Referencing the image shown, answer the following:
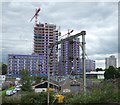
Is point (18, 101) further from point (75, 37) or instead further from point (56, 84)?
point (56, 84)

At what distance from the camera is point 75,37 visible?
348 inches

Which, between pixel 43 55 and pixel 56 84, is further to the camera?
pixel 56 84

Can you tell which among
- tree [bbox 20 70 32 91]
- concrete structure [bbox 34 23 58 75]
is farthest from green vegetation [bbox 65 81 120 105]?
tree [bbox 20 70 32 91]

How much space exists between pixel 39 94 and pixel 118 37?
5544mm

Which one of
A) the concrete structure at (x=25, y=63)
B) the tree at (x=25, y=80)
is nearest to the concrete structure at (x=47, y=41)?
the concrete structure at (x=25, y=63)

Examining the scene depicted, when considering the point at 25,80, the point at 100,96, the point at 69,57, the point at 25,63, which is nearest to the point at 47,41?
the point at 25,63

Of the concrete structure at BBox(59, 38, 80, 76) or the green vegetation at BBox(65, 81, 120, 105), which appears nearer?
the green vegetation at BBox(65, 81, 120, 105)

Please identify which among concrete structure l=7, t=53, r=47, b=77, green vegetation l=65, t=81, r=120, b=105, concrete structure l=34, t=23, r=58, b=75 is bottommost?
green vegetation l=65, t=81, r=120, b=105

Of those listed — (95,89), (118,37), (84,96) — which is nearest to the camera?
(118,37)

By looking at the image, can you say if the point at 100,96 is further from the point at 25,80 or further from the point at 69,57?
the point at 25,80

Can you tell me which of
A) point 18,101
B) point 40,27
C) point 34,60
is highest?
point 40,27

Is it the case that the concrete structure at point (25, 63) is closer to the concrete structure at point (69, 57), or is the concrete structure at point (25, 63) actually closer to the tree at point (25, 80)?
the tree at point (25, 80)

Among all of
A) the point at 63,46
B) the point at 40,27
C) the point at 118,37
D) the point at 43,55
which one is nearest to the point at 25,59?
the point at 43,55

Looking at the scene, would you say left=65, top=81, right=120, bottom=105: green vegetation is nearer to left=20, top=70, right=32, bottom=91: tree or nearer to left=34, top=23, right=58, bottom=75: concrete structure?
left=34, top=23, right=58, bottom=75: concrete structure
